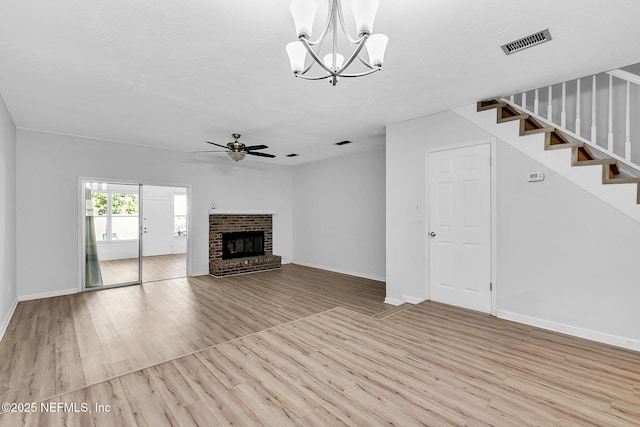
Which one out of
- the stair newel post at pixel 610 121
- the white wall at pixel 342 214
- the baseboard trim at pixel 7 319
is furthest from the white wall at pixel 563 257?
the baseboard trim at pixel 7 319

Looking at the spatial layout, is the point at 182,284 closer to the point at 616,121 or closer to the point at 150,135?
the point at 150,135

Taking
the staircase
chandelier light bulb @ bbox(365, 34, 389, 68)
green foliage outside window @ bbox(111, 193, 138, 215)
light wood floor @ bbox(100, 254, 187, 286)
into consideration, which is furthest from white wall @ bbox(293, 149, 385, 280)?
chandelier light bulb @ bbox(365, 34, 389, 68)

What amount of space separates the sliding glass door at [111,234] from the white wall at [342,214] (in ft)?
12.7

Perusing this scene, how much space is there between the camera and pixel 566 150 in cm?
302

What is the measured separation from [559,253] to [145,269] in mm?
8111

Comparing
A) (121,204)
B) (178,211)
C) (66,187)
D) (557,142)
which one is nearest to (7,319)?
(66,187)

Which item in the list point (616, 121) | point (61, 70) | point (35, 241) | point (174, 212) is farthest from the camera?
point (174, 212)

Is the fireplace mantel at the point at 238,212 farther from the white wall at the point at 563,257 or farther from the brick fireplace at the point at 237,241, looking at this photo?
the white wall at the point at 563,257

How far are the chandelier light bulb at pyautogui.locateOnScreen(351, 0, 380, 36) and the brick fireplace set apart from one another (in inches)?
232

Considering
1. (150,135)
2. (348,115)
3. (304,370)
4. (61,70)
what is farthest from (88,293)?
(348,115)

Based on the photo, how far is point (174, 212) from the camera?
378 inches

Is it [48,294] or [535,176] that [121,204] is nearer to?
[48,294]

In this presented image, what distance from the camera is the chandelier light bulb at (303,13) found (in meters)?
1.55

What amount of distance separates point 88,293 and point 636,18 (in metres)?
7.61
